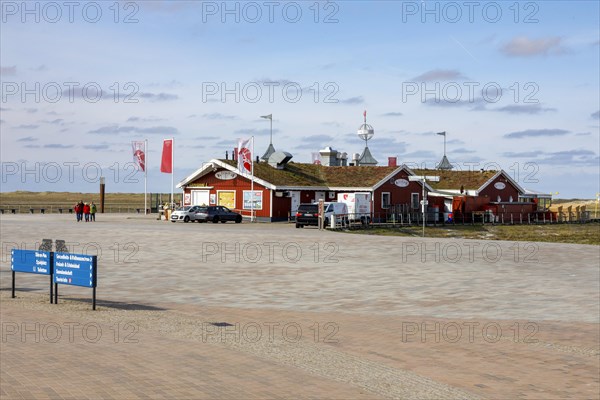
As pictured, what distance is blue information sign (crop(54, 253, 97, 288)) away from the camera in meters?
15.8

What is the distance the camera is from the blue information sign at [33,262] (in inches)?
673

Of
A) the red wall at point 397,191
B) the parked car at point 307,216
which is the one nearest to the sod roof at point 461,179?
the red wall at point 397,191

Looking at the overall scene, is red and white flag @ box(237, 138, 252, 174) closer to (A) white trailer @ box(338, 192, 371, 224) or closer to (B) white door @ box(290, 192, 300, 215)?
(B) white door @ box(290, 192, 300, 215)

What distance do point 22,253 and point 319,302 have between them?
6.94m

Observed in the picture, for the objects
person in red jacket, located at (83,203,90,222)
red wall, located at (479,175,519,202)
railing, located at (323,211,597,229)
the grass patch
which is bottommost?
the grass patch

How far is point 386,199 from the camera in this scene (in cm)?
6350

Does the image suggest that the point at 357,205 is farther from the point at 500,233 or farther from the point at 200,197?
the point at 200,197

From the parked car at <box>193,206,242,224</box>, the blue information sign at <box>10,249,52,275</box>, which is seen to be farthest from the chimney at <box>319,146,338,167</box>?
the blue information sign at <box>10,249,52,275</box>

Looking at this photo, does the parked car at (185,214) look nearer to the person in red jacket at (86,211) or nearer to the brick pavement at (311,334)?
the person in red jacket at (86,211)

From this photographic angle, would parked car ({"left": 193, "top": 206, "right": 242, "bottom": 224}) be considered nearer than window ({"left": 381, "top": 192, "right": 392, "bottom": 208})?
Yes

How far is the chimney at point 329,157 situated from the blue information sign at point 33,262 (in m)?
55.9

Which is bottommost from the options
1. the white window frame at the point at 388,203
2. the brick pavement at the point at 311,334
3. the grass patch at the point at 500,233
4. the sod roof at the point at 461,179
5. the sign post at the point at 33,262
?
the brick pavement at the point at 311,334

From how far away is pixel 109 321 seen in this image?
1438 cm

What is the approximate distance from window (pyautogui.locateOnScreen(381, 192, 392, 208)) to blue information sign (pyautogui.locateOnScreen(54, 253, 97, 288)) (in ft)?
157
